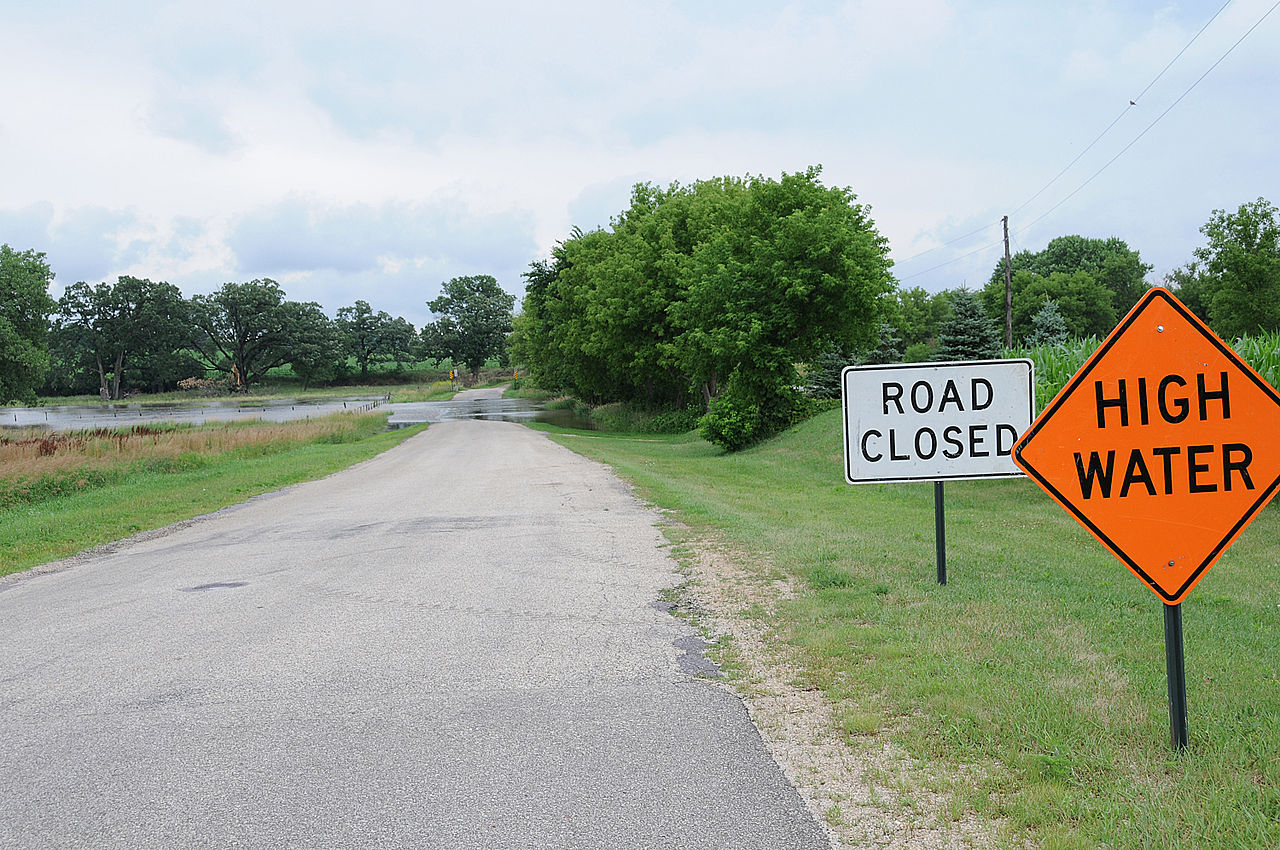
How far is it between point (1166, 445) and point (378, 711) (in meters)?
4.18

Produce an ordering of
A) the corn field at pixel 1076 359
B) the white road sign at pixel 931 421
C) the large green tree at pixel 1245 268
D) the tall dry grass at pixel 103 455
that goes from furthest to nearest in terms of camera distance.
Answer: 1. the large green tree at pixel 1245 268
2. the tall dry grass at pixel 103 455
3. the corn field at pixel 1076 359
4. the white road sign at pixel 931 421

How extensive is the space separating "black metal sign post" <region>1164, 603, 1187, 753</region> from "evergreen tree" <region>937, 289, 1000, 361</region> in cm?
3139

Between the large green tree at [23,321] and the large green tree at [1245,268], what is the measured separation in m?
69.2

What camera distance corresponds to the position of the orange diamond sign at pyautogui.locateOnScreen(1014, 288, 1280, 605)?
3473 mm

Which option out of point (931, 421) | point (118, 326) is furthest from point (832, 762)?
point (118, 326)

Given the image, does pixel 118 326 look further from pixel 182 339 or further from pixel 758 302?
pixel 758 302

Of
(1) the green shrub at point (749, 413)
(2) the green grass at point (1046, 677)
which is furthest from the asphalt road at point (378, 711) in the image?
(1) the green shrub at point (749, 413)

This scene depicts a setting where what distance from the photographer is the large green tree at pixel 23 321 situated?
4719 centimetres

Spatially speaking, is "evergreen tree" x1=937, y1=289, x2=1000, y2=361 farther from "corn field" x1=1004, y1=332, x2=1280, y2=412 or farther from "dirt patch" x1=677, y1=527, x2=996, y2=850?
"dirt patch" x1=677, y1=527, x2=996, y2=850

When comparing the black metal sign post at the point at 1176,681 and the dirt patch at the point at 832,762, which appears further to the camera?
the black metal sign post at the point at 1176,681

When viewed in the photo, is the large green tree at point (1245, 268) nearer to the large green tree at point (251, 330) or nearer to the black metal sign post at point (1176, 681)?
the black metal sign post at point (1176, 681)

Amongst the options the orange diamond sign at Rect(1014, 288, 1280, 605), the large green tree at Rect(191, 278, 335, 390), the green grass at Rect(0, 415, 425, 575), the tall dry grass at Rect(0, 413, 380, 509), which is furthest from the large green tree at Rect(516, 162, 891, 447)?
the large green tree at Rect(191, 278, 335, 390)

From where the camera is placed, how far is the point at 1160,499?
3.60 m

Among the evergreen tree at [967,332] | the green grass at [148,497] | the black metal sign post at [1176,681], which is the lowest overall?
the green grass at [148,497]
